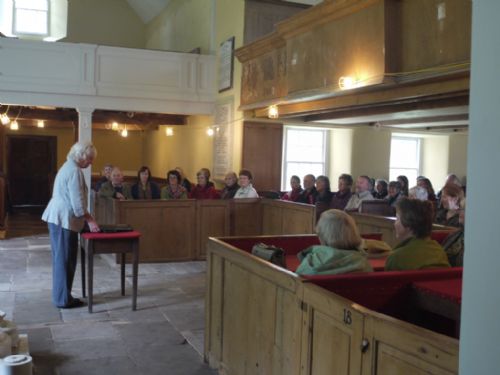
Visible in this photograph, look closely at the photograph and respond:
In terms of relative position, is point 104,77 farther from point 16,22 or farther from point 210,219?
point 210,219

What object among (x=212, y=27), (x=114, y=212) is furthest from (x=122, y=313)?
(x=212, y=27)

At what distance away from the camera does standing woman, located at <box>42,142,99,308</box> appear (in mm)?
5508

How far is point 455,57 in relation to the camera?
5582 mm

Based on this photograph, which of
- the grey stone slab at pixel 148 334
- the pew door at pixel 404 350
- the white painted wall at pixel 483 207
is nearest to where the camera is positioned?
the white painted wall at pixel 483 207

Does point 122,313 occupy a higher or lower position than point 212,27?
lower

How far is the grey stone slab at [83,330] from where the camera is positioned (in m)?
4.95

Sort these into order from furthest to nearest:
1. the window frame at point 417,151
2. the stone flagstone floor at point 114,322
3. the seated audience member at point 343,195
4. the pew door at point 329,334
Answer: the window frame at point 417,151 → the seated audience member at point 343,195 → the stone flagstone floor at point 114,322 → the pew door at point 329,334

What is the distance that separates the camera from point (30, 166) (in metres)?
16.5

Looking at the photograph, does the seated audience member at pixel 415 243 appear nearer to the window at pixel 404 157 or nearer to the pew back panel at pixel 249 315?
the pew back panel at pixel 249 315

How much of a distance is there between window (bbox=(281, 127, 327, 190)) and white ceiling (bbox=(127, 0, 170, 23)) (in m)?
5.44

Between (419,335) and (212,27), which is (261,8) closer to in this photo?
(212,27)

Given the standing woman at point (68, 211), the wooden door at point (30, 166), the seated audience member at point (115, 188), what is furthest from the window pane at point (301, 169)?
the wooden door at point (30, 166)

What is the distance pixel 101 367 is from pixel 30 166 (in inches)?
529

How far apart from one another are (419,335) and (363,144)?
10.1 meters
